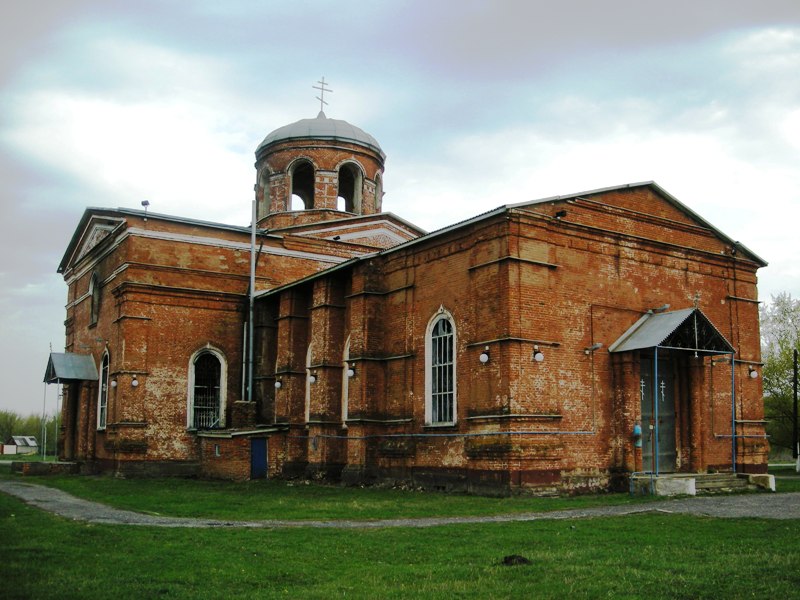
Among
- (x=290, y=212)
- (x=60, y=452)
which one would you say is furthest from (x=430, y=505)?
(x=60, y=452)

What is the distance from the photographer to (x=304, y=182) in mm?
34219

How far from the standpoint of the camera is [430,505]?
54.3ft

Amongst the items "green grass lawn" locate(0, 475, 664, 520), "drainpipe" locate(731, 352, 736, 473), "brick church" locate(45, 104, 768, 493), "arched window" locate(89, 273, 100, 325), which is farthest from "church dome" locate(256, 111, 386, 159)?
"drainpipe" locate(731, 352, 736, 473)

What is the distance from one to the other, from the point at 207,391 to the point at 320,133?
1078cm

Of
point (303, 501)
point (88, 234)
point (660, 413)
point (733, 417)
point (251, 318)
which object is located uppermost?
point (88, 234)

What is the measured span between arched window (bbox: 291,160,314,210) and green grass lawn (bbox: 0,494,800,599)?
21659 mm

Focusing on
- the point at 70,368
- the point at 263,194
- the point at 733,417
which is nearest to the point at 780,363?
the point at 733,417

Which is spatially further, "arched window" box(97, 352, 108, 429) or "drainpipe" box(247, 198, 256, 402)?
"arched window" box(97, 352, 108, 429)

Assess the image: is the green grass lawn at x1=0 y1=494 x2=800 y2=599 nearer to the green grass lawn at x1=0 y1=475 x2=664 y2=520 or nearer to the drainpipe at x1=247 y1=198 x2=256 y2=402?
the green grass lawn at x1=0 y1=475 x2=664 y2=520

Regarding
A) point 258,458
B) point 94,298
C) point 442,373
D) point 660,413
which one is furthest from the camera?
point 94,298

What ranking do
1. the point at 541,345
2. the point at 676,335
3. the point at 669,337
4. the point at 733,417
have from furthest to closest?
1. the point at 733,417
2. the point at 676,335
3. the point at 669,337
4. the point at 541,345

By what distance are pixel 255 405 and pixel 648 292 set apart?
43.7 feet

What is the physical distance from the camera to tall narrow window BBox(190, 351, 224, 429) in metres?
28.5

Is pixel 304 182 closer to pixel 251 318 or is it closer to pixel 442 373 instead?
pixel 251 318
